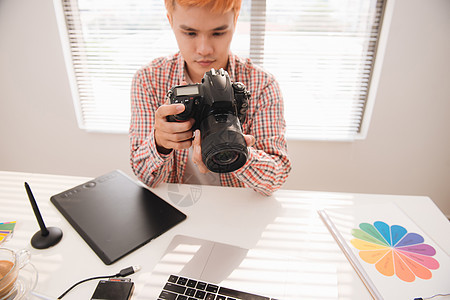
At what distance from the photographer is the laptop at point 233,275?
58 centimetres

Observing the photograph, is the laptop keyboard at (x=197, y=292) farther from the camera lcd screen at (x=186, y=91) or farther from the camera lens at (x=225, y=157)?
the camera lcd screen at (x=186, y=91)

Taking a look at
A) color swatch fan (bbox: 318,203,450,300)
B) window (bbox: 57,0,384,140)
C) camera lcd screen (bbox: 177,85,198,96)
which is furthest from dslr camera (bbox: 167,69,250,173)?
window (bbox: 57,0,384,140)

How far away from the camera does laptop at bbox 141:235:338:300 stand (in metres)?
0.58

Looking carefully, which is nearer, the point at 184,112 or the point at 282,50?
the point at 184,112

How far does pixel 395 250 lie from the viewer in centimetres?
70

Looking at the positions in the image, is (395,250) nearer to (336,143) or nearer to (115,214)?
(115,214)

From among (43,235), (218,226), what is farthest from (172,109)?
(43,235)

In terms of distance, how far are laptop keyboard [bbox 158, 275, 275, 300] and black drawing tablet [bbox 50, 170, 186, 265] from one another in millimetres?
156

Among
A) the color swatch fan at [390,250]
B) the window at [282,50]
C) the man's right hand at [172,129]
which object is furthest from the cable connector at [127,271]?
the window at [282,50]

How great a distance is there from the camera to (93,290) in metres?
0.59

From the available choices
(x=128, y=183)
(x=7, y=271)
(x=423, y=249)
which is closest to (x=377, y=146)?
(x=423, y=249)

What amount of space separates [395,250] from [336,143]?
3.75 ft

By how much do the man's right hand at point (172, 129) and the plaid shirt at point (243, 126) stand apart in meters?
0.10

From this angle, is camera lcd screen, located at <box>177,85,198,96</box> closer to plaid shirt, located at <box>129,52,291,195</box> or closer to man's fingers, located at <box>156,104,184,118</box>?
man's fingers, located at <box>156,104,184,118</box>
